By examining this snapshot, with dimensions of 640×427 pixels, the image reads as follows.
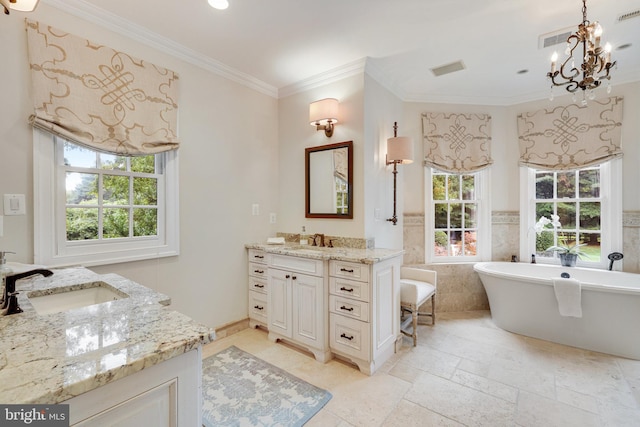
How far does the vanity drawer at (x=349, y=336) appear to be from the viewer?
7.19 ft

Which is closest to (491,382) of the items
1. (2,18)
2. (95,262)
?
(95,262)

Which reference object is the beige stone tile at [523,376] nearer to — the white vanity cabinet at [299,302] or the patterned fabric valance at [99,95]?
the white vanity cabinet at [299,302]

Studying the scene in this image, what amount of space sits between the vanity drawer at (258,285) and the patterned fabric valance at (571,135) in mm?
3425

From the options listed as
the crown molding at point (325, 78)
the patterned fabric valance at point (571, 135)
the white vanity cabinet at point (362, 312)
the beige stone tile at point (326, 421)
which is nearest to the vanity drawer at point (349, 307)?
the white vanity cabinet at point (362, 312)

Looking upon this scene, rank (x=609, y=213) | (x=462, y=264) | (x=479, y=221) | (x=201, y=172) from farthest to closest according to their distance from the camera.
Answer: (x=479, y=221)
(x=462, y=264)
(x=609, y=213)
(x=201, y=172)

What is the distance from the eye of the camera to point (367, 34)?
2.30 m

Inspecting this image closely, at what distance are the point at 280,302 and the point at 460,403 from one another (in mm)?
1568

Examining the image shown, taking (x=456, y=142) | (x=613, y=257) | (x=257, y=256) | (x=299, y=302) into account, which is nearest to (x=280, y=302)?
(x=299, y=302)

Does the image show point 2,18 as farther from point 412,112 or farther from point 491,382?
point 491,382

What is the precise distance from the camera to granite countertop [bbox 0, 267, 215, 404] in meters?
0.62

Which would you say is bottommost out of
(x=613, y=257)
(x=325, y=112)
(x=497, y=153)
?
(x=613, y=257)

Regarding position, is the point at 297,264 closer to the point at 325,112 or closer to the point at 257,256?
the point at 257,256

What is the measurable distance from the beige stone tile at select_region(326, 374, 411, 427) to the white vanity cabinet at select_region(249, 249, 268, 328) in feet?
3.77

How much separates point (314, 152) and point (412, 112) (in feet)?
4.77
